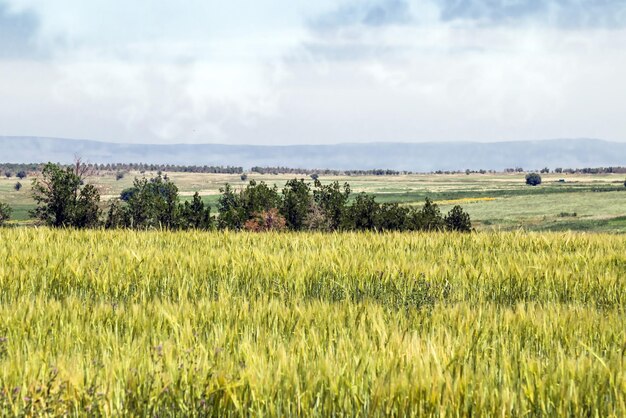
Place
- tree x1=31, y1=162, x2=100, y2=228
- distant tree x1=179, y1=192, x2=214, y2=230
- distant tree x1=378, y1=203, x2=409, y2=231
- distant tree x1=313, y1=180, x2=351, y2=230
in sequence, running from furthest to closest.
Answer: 1. distant tree x1=313, y1=180, x2=351, y2=230
2. distant tree x1=179, y1=192, x2=214, y2=230
3. distant tree x1=378, y1=203, x2=409, y2=231
4. tree x1=31, y1=162, x2=100, y2=228

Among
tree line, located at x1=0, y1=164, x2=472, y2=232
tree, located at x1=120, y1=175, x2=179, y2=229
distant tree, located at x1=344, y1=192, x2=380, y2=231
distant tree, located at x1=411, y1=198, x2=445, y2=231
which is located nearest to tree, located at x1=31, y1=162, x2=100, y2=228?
tree line, located at x1=0, y1=164, x2=472, y2=232

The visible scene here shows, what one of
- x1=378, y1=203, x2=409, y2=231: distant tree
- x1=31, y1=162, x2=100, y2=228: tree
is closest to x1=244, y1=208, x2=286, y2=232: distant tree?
x1=378, y1=203, x2=409, y2=231: distant tree

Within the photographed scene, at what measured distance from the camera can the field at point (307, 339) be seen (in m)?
3.39

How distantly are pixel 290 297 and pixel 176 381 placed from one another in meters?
3.00

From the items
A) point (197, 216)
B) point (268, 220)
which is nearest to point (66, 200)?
point (197, 216)

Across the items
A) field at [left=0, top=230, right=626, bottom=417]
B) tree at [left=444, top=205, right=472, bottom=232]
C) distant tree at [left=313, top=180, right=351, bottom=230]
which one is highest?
field at [left=0, top=230, right=626, bottom=417]

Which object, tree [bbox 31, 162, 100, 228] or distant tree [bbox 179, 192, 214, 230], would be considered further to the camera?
distant tree [bbox 179, 192, 214, 230]

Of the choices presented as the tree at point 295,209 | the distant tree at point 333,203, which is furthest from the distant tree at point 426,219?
the tree at point 295,209

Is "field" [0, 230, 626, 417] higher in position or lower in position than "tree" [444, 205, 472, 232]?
higher

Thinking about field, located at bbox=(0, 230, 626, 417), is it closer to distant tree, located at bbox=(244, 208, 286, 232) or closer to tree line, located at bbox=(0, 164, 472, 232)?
tree line, located at bbox=(0, 164, 472, 232)

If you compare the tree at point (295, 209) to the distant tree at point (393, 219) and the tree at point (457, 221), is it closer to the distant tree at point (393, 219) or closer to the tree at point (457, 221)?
the distant tree at point (393, 219)

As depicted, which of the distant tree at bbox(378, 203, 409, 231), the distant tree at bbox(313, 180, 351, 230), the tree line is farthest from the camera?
the distant tree at bbox(313, 180, 351, 230)

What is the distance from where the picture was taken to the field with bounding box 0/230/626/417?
11.1 feet

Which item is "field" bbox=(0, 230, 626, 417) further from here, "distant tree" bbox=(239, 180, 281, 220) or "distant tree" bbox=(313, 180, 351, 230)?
"distant tree" bbox=(313, 180, 351, 230)
